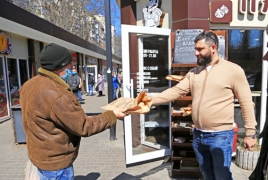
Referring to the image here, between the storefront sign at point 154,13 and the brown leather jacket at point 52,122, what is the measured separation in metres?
2.88

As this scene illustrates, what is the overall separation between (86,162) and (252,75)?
12.1 ft

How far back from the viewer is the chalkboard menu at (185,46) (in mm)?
3213

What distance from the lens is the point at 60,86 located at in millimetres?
1694

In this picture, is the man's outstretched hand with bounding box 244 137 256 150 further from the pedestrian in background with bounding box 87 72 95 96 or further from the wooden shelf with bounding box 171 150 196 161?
the pedestrian in background with bounding box 87 72 95 96

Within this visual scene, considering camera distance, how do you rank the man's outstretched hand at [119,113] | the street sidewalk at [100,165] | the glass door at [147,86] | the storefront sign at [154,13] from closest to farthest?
the man's outstretched hand at [119,113] → the street sidewalk at [100,165] → the glass door at [147,86] → the storefront sign at [154,13]

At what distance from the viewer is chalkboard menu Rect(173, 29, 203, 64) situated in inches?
126

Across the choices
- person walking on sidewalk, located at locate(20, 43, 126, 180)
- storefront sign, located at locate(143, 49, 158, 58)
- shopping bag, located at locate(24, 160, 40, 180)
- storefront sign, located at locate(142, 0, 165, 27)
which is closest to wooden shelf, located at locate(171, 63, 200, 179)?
storefront sign, located at locate(143, 49, 158, 58)

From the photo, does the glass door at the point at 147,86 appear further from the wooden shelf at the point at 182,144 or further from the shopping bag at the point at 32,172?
the shopping bag at the point at 32,172

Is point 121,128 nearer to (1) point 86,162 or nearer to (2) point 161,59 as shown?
(1) point 86,162

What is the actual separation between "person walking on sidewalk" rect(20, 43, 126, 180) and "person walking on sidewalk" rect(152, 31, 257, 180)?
100 centimetres

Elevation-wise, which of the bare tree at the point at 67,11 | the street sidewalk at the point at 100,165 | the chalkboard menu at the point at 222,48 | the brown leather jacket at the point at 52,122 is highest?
the bare tree at the point at 67,11

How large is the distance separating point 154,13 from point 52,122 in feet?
10.5

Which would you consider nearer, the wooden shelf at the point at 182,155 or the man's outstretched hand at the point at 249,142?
the man's outstretched hand at the point at 249,142

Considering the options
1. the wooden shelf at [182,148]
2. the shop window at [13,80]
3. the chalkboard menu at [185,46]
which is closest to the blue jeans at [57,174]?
the wooden shelf at [182,148]
